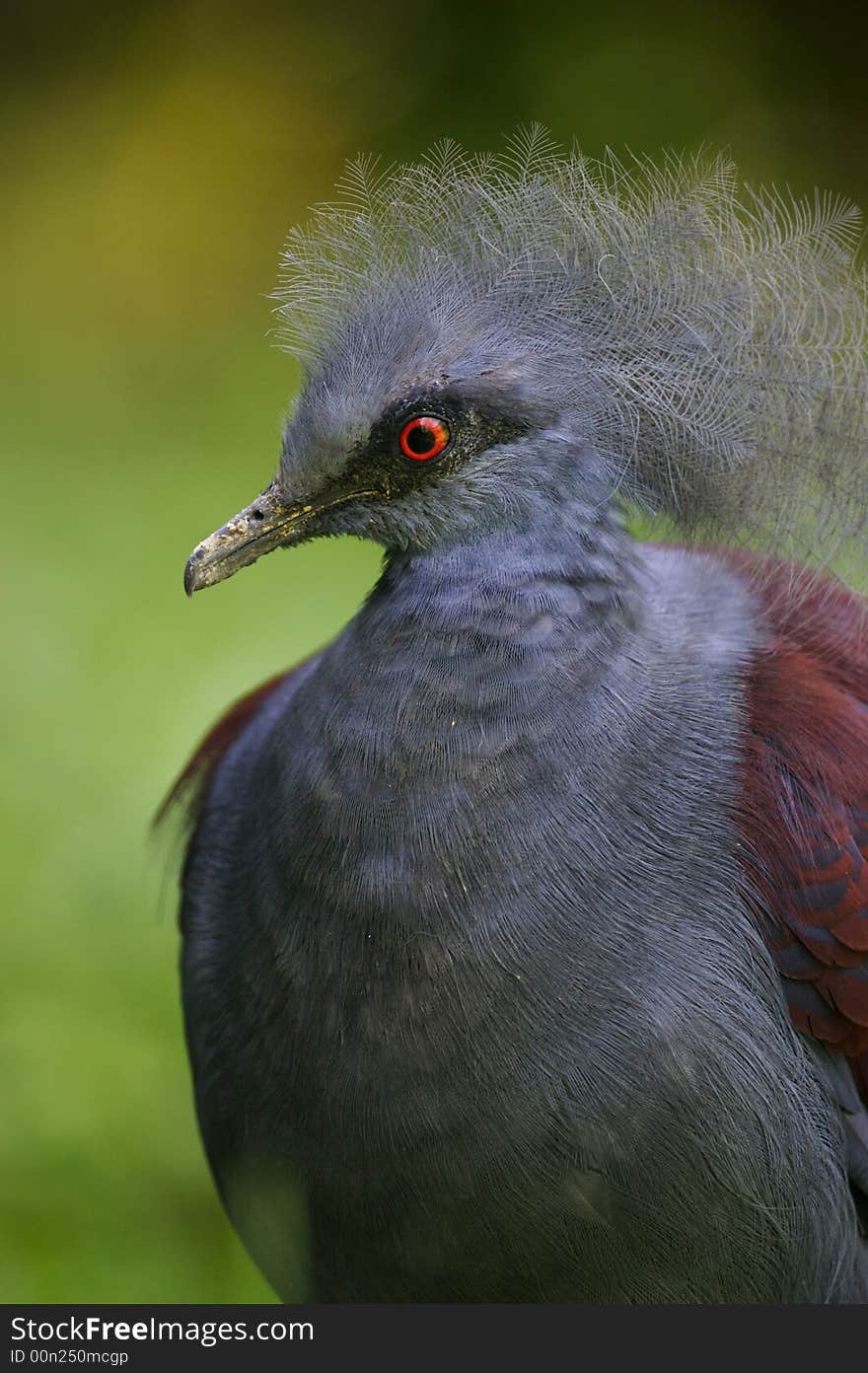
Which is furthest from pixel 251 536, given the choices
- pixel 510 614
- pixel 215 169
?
pixel 215 169

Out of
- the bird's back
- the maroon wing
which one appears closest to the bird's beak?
the bird's back

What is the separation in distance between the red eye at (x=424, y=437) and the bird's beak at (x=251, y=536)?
0.18 meters

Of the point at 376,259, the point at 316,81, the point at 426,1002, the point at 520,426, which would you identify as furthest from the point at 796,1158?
the point at 316,81

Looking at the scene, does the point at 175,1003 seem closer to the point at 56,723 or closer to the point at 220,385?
the point at 56,723

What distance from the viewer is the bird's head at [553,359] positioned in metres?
2.07

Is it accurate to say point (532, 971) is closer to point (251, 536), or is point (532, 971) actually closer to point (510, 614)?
point (510, 614)

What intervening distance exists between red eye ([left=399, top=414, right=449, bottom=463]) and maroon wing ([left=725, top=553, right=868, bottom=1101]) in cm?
56

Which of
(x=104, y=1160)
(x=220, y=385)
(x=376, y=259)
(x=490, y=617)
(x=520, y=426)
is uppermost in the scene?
(x=220, y=385)

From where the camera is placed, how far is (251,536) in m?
2.19

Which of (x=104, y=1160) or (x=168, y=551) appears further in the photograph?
(x=168, y=551)

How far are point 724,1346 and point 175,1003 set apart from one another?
1.64 metres

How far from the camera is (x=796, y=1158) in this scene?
2.17m

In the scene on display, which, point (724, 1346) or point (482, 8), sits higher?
point (482, 8)

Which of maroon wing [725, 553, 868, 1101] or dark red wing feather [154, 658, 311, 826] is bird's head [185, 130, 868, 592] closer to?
maroon wing [725, 553, 868, 1101]
